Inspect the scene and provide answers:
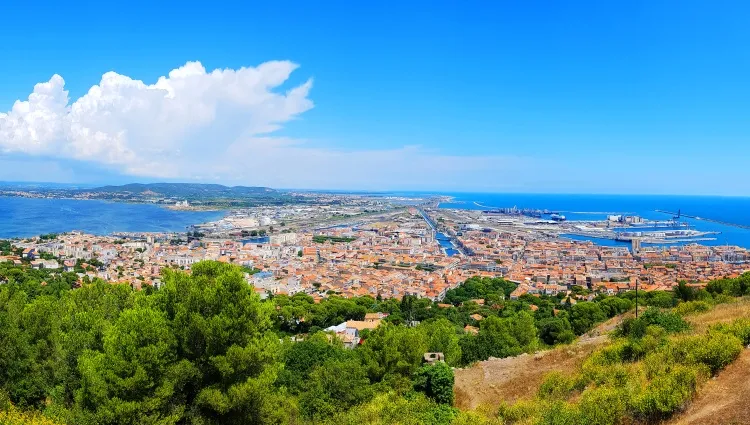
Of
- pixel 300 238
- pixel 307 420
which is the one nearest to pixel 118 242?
pixel 300 238

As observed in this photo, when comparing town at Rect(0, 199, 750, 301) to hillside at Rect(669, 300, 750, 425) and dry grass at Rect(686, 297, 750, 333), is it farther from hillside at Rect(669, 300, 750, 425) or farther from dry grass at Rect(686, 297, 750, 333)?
hillside at Rect(669, 300, 750, 425)

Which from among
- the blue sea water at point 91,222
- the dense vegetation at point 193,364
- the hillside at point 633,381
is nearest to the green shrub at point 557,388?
the hillside at point 633,381

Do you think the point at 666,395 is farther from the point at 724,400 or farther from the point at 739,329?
the point at 739,329

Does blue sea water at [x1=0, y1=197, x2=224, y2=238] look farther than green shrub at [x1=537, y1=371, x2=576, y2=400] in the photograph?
Yes

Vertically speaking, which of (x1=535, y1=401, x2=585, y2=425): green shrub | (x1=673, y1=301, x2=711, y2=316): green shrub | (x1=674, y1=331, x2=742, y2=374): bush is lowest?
(x1=673, y1=301, x2=711, y2=316): green shrub

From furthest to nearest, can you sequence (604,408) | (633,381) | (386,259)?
(386,259) → (633,381) → (604,408)

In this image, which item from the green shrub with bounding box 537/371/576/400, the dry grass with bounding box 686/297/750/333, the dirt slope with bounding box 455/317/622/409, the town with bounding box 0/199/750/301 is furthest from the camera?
the town with bounding box 0/199/750/301

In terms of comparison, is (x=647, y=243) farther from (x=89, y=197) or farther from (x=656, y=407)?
(x=89, y=197)

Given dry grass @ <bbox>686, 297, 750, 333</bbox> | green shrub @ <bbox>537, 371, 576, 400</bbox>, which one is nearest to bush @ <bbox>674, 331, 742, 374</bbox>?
green shrub @ <bbox>537, 371, 576, 400</bbox>

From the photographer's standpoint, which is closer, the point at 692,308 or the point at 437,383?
the point at 437,383

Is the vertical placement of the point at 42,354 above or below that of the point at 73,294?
below

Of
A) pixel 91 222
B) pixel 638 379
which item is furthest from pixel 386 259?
pixel 91 222
